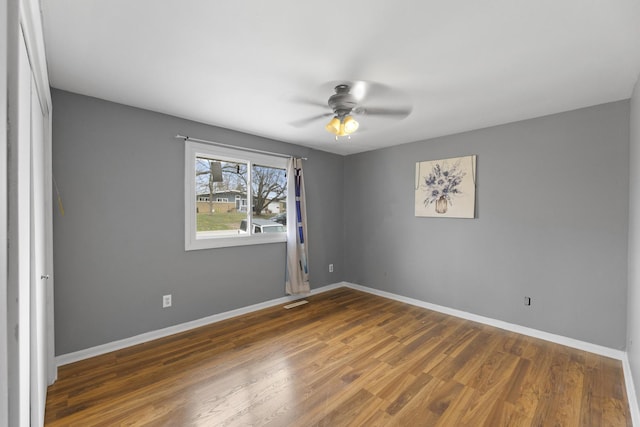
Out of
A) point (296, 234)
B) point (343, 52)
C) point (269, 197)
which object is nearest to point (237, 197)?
point (269, 197)

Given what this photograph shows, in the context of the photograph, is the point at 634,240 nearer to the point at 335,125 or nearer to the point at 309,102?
the point at 335,125

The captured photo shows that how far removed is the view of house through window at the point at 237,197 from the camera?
328 centimetres

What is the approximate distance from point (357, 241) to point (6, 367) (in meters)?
4.25

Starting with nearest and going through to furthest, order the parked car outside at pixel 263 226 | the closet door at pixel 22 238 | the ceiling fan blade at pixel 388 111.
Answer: the closet door at pixel 22 238
the ceiling fan blade at pixel 388 111
the parked car outside at pixel 263 226

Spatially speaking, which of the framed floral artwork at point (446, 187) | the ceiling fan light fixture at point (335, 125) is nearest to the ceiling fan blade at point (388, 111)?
the ceiling fan light fixture at point (335, 125)

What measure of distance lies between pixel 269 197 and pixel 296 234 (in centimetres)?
64

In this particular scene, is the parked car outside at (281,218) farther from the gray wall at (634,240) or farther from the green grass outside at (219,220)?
the gray wall at (634,240)

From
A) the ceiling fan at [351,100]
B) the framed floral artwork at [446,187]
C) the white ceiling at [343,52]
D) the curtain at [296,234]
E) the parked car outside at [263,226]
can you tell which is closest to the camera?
the white ceiling at [343,52]

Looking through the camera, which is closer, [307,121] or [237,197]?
[307,121]

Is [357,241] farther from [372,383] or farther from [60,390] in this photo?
[60,390]

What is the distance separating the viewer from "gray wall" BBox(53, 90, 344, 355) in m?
2.40

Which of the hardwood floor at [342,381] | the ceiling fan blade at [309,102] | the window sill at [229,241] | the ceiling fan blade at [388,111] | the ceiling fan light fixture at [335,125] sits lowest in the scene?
the hardwood floor at [342,381]

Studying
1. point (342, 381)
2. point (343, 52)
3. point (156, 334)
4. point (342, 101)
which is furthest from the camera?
point (156, 334)

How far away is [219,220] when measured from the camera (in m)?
3.41
